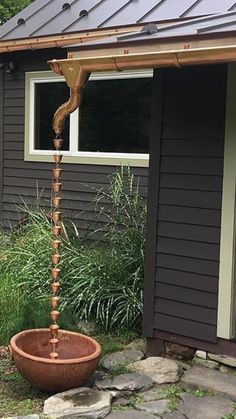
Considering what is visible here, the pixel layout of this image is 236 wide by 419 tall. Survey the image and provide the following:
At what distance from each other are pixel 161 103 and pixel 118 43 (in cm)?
99

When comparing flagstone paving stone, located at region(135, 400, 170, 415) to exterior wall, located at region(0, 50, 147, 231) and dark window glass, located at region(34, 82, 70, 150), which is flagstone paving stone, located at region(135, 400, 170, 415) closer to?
exterior wall, located at region(0, 50, 147, 231)

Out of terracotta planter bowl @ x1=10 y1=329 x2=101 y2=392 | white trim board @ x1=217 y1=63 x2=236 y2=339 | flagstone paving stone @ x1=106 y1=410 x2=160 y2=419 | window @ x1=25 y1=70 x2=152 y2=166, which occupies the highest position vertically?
window @ x1=25 y1=70 x2=152 y2=166

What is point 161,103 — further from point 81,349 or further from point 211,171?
Answer: point 81,349

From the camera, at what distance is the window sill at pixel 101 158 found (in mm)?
7208

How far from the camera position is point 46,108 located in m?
8.38

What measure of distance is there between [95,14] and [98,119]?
136 centimetres

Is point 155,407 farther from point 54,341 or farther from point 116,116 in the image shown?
point 116,116

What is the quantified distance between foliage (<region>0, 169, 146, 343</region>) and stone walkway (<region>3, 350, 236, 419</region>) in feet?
2.45

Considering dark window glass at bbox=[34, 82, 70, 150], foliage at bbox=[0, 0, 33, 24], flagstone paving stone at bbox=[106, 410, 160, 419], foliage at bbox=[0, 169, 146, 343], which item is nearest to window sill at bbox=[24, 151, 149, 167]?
dark window glass at bbox=[34, 82, 70, 150]

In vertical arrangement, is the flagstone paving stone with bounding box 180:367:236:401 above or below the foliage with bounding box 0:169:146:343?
below

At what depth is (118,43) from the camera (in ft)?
12.3

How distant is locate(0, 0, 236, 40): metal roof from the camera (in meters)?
Result: 6.88

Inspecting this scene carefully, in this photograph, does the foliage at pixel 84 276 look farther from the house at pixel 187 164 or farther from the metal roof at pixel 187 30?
the metal roof at pixel 187 30

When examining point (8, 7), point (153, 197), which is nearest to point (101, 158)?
point (153, 197)
